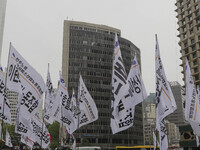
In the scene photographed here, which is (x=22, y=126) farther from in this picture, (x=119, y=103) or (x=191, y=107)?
(x=191, y=107)

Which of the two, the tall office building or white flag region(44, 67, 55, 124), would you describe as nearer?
white flag region(44, 67, 55, 124)

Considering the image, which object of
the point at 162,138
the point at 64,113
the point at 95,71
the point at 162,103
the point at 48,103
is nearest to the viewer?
the point at 162,138

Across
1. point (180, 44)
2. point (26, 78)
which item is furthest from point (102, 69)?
point (26, 78)

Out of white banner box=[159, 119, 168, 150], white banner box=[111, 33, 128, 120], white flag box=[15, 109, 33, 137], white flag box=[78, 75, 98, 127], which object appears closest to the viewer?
white banner box=[159, 119, 168, 150]

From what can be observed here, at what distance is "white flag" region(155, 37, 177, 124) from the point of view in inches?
501

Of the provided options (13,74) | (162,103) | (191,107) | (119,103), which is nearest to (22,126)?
(13,74)

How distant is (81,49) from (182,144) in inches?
2128

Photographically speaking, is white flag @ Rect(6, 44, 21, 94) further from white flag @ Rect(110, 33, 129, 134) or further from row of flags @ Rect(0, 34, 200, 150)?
white flag @ Rect(110, 33, 129, 134)

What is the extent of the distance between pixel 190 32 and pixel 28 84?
5704 centimetres

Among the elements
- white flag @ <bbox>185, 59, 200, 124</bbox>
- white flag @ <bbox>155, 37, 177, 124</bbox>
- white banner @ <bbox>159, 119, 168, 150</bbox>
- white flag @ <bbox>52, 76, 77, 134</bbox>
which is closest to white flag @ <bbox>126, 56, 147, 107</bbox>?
white flag @ <bbox>155, 37, 177, 124</bbox>

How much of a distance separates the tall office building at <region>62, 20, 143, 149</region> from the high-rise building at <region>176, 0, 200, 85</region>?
108 feet

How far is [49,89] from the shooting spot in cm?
2239

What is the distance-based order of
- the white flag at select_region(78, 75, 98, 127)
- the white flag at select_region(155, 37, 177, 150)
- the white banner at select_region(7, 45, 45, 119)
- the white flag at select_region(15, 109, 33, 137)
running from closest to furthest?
the white flag at select_region(155, 37, 177, 150) → the white banner at select_region(7, 45, 45, 119) → the white flag at select_region(15, 109, 33, 137) → the white flag at select_region(78, 75, 98, 127)

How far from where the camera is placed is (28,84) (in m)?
14.1
